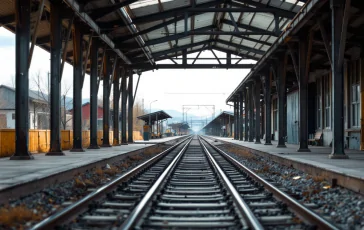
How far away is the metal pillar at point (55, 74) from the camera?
625 inches

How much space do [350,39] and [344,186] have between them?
11.6 meters

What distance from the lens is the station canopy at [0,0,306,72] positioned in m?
Answer: 18.4

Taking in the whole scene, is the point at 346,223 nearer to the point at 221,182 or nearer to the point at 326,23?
the point at 221,182

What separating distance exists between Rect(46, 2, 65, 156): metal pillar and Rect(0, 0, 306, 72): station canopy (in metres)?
0.34

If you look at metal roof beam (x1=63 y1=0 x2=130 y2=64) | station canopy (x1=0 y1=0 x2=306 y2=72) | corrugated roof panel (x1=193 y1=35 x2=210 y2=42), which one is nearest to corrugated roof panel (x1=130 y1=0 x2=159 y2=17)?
station canopy (x1=0 y1=0 x2=306 y2=72)

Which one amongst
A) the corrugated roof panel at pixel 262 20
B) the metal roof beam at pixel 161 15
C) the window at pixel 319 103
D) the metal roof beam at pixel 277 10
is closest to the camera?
the metal roof beam at pixel 161 15

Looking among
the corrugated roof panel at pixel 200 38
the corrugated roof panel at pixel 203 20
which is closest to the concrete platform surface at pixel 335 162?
the corrugated roof panel at pixel 203 20

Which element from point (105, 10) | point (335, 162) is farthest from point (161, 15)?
point (335, 162)

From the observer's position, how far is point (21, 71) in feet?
43.3

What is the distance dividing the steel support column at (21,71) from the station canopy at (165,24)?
1.44ft

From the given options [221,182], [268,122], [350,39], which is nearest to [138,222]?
[221,182]

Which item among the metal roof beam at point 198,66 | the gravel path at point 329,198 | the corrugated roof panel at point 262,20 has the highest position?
the corrugated roof panel at point 262,20

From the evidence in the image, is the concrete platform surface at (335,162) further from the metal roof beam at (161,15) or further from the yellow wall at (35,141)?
the yellow wall at (35,141)

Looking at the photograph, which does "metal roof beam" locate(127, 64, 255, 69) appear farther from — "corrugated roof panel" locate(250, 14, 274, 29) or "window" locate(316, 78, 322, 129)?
"window" locate(316, 78, 322, 129)
